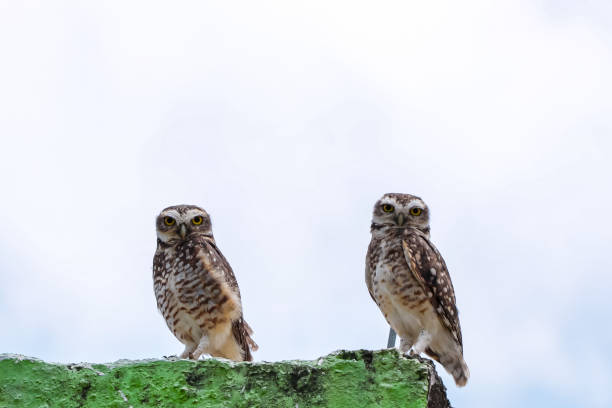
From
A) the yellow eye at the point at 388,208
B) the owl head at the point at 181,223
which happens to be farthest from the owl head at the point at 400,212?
the owl head at the point at 181,223

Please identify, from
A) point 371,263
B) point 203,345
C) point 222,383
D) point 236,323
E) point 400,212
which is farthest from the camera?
point 400,212

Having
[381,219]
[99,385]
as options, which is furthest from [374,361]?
[381,219]

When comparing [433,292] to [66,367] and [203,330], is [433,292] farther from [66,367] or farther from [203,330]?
[66,367]

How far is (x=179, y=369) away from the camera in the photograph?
4.75 metres

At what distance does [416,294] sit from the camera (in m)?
7.68

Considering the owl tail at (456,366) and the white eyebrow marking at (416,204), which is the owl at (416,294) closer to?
the owl tail at (456,366)

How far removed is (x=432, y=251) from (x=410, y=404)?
3.58 m

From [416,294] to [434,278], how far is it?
0.20 meters

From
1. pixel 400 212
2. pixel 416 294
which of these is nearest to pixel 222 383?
pixel 416 294

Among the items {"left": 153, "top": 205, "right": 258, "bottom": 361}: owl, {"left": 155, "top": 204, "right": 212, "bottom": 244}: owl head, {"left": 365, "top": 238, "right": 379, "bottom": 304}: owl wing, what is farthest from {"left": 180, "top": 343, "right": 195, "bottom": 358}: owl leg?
{"left": 365, "top": 238, "right": 379, "bottom": 304}: owl wing

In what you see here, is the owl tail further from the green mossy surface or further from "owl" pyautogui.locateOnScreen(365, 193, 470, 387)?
the green mossy surface

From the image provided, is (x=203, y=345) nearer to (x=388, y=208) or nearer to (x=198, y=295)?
(x=198, y=295)

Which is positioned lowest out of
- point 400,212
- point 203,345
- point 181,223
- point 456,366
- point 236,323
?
point 203,345

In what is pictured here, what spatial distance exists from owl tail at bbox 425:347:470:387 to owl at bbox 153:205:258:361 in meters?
1.55
